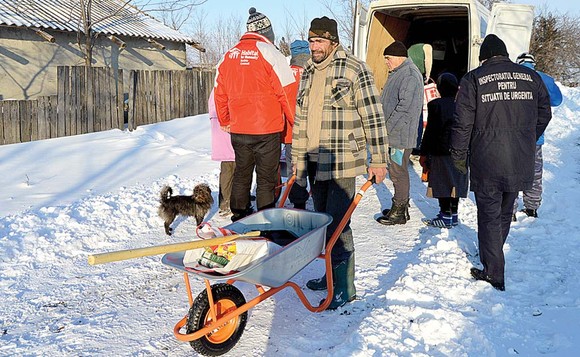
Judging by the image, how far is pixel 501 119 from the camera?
13.0 feet

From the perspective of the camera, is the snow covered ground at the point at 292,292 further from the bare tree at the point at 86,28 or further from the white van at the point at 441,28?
the bare tree at the point at 86,28

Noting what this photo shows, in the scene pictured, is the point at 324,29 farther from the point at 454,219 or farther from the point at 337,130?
the point at 454,219

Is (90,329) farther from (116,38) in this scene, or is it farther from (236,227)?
(116,38)

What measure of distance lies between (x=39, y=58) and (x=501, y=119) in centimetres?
1425

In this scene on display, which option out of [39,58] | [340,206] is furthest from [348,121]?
[39,58]

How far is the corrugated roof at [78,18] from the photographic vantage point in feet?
45.5

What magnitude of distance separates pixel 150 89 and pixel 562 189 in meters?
9.69

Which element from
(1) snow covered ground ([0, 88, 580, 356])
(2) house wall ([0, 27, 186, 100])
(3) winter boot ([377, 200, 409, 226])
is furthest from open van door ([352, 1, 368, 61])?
(2) house wall ([0, 27, 186, 100])

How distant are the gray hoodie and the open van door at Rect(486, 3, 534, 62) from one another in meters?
3.33

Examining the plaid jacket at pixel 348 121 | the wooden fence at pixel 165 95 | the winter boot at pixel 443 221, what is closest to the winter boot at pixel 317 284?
the plaid jacket at pixel 348 121

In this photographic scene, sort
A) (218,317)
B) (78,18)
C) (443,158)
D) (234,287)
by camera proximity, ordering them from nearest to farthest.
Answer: (218,317)
(234,287)
(443,158)
(78,18)

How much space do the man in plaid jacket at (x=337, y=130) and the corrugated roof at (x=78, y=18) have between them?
12267mm

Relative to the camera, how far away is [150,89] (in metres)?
12.7

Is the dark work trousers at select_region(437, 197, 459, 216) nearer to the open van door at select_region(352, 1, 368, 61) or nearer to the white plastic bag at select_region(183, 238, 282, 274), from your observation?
the white plastic bag at select_region(183, 238, 282, 274)
